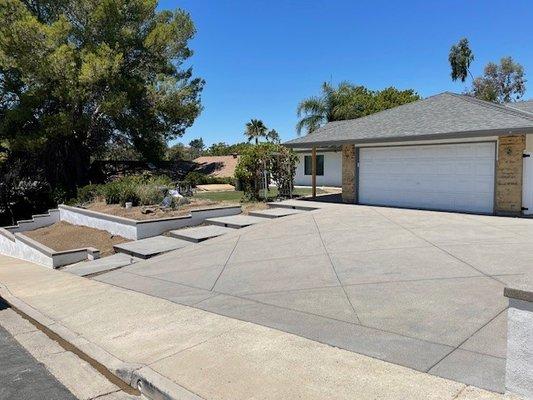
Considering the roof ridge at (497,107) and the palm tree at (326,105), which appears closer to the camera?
the roof ridge at (497,107)

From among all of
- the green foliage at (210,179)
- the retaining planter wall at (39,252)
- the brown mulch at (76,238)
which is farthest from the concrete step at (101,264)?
the green foliage at (210,179)

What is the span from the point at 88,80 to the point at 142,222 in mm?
12598

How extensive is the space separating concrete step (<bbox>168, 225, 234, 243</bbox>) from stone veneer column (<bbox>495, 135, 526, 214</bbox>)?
27.7 ft

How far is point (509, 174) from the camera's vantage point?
13508mm

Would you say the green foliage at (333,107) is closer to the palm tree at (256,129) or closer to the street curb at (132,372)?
the palm tree at (256,129)

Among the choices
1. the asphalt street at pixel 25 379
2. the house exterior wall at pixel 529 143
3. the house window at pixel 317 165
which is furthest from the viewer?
the house window at pixel 317 165

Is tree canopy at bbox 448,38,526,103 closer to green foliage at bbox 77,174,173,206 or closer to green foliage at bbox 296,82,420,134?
green foliage at bbox 296,82,420,134

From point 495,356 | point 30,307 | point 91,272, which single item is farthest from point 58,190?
point 495,356

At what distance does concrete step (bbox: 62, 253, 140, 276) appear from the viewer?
10.5 metres

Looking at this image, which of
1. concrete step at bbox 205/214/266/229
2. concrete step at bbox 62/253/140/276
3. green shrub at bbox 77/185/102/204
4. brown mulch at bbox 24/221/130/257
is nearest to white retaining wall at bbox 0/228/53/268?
brown mulch at bbox 24/221/130/257

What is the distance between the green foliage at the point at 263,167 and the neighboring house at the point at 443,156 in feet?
4.15

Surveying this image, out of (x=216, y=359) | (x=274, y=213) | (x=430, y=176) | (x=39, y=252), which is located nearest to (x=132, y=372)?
(x=216, y=359)

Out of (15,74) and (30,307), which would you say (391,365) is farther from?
(15,74)

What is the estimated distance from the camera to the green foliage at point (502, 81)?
4634cm
